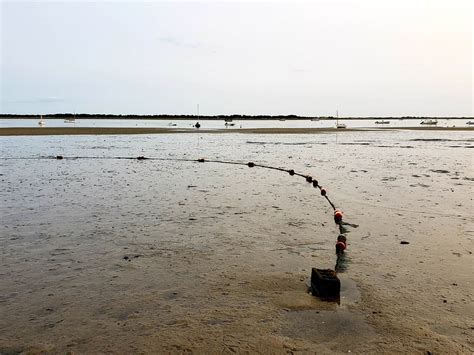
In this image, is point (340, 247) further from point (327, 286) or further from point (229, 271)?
point (229, 271)

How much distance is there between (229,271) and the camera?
705 centimetres

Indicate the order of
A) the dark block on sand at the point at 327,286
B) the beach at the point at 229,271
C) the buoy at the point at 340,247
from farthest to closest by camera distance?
the buoy at the point at 340,247
the dark block on sand at the point at 327,286
the beach at the point at 229,271

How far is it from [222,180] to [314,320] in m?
12.8

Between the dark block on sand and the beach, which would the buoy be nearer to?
the beach

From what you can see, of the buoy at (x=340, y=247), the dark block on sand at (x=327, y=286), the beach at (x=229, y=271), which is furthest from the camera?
the buoy at (x=340, y=247)

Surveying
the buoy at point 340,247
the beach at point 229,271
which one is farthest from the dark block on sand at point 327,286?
the buoy at point 340,247

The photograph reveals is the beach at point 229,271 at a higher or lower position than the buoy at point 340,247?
lower

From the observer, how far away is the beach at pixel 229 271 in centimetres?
491

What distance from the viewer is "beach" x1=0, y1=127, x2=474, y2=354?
491 centimetres

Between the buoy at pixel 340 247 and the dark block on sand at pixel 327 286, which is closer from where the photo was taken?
the dark block on sand at pixel 327 286

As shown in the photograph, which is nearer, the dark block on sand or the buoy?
the dark block on sand

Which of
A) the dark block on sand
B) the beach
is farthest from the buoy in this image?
the dark block on sand

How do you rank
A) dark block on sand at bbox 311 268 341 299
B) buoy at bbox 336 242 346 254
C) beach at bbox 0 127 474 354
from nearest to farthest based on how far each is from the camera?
beach at bbox 0 127 474 354
dark block on sand at bbox 311 268 341 299
buoy at bbox 336 242 346 254

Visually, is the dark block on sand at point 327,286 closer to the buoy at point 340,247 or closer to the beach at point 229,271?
the beach at point 229,271
